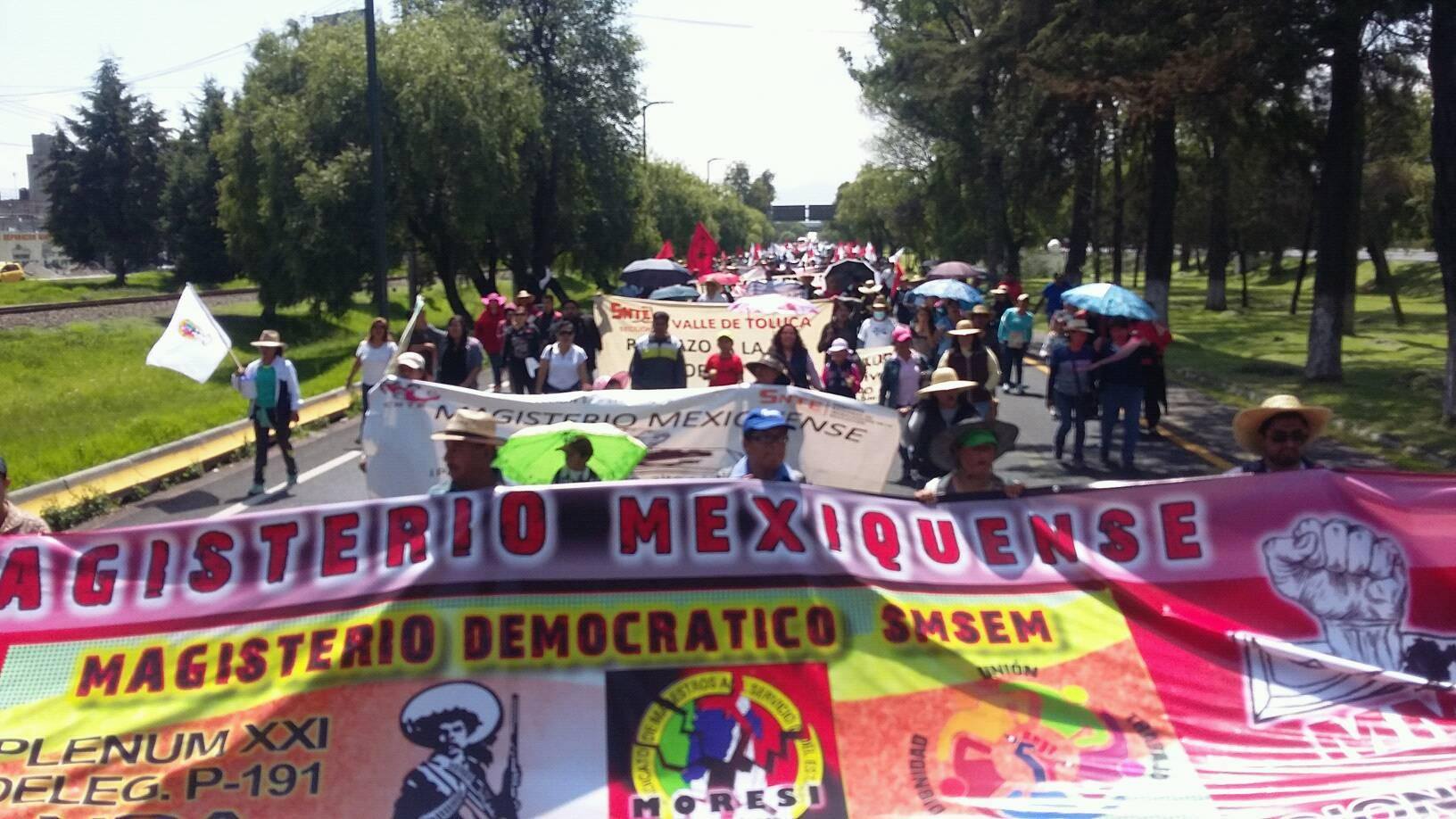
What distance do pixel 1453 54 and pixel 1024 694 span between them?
1485cm

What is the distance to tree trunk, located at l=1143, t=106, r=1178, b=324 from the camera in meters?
26.7

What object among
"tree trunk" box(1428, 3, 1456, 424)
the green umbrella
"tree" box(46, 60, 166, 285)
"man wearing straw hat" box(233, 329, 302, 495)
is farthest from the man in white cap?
"tree" box(46, 60, 166, 285)

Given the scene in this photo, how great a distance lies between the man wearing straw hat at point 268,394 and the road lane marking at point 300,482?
183mm

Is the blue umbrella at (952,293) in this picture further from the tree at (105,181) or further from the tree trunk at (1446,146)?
the tree at (105,181)

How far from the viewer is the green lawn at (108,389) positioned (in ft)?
51.1

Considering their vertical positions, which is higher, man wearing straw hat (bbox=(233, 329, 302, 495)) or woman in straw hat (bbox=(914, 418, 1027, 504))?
woman in straw hat (bbox=(914, 418, 1027, 504))

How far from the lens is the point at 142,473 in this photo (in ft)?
46.1

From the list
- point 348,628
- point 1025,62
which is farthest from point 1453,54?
point 348,628

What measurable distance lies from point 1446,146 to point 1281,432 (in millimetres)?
12663

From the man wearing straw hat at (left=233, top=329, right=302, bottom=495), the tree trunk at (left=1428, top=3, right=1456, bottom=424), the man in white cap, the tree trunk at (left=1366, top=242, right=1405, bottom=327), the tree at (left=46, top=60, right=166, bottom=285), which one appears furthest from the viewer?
the tree at (left=46, top=60, right=166, bottom=285)

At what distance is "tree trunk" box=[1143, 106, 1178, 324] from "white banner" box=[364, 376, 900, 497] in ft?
60.6

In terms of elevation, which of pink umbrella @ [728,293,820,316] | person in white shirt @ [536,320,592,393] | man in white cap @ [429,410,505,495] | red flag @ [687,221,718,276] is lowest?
person in white shirt @ [536,320,592,393]

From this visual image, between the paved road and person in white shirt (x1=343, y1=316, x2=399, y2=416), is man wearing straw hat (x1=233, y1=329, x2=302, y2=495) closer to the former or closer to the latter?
the paved road

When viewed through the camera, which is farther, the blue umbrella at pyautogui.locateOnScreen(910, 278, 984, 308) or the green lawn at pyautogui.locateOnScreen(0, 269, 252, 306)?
the green lawn at pyautogui.locateOnScreen(0, 269, 252, 306)
